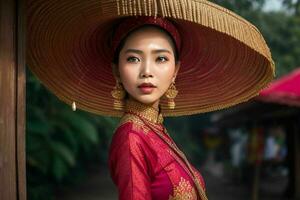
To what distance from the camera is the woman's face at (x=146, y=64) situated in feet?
7.64

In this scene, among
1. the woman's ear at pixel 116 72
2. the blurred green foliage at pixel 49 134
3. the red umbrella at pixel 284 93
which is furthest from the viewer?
the red umbrella at pixel 284 93

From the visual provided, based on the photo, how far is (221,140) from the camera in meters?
19.9

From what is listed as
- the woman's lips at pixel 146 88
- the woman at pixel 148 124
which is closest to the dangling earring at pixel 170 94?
the woman at pixel 148 124

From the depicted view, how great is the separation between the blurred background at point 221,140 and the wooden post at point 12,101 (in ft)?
11.2

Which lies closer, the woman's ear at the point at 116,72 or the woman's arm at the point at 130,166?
the woman's arm at the point at 130,166

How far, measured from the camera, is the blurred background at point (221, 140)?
6.75 meters

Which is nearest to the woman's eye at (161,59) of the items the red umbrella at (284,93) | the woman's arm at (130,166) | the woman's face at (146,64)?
the woman's face at (146,64)

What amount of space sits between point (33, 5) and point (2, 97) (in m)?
0.44

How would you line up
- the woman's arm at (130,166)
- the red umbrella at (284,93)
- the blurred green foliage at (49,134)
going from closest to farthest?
1. the woman's arm at (130,166)
2. the blurred green foliage at (49,134)
3. the red umbrella at (284,93)

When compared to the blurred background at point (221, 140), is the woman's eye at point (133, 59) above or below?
below

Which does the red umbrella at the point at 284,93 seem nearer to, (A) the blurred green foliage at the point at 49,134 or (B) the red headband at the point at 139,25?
(A) the blurred green foliage at the point at 49,134

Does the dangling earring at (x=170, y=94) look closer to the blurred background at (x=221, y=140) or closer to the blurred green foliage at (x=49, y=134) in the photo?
the blurred background at (x=221, y=140)

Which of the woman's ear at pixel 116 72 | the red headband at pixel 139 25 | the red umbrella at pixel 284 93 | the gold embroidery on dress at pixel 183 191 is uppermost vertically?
the red umbrella at pixel 284 93

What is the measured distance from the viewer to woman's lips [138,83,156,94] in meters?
Answer: 2.33
